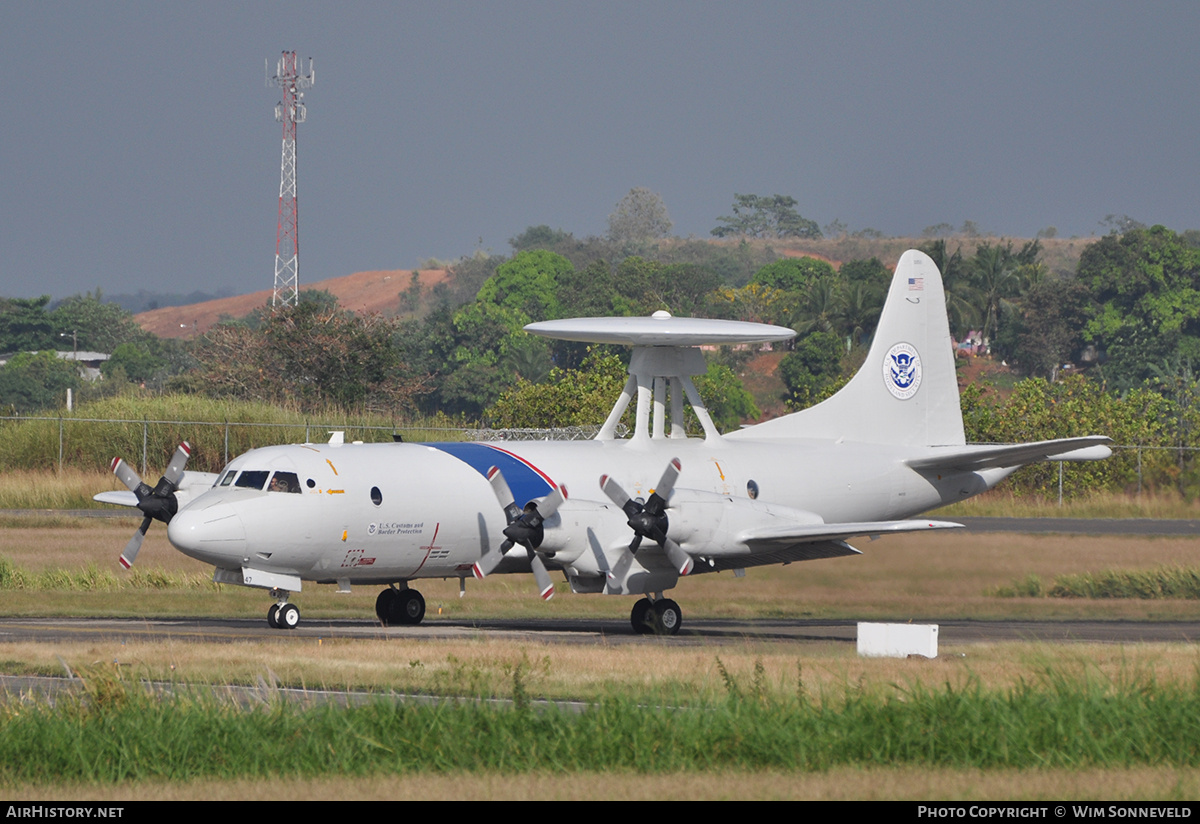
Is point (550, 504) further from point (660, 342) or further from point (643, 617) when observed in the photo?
point (660, 342)

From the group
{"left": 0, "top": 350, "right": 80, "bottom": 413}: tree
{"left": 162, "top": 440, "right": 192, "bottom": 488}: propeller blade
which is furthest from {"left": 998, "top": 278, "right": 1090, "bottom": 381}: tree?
{"left": 162, "top": 440, "right": 192, "bottom": 488}: propeller blade

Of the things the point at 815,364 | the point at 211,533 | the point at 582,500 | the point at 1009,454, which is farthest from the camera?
the point at 815,364

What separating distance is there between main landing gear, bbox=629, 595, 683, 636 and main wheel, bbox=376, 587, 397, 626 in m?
4.45

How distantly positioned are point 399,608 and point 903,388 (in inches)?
484

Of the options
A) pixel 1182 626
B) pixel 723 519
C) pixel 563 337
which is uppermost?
pixel 563 337

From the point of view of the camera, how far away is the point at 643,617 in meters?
27.9

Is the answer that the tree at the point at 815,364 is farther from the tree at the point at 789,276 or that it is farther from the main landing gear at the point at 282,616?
the main landing gear at the point at 282,616

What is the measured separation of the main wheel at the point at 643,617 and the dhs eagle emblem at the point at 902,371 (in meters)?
8.99

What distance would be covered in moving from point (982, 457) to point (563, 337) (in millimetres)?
8702

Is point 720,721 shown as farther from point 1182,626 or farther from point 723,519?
point 1182,626

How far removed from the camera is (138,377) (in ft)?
432

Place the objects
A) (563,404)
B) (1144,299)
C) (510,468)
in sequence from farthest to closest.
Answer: (1144,299)
(563,404)
(510,468)

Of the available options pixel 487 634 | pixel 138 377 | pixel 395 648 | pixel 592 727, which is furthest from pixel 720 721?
pixel 138 377

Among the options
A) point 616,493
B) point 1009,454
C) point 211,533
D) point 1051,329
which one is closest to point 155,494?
point 211,533
